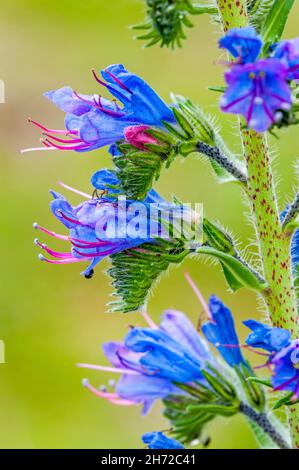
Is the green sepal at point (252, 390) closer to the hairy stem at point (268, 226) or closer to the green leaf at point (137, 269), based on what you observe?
the hairy stem at point (268, 226)

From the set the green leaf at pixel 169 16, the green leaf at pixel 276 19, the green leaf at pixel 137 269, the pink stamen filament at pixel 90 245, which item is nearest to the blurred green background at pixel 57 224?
the green leaf at pixel 137 269

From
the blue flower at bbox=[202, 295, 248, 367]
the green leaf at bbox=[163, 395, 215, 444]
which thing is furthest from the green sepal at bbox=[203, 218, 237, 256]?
the green leaf at bbox=[163, 395, 215, 444]

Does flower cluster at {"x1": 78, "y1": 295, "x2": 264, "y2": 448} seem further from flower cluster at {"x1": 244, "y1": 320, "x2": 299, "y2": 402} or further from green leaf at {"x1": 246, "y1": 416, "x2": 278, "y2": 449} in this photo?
flower cluster at {"x1": 244, "y1": 320, "x2": 299, "y2": 402}

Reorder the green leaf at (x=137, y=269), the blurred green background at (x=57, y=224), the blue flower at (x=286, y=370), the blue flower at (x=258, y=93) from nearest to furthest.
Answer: the blue flower at (x=258, y=93)
the blue flower at (x=286, y=370)
the green leaf at (x=137, y=269)
the blurred green background at (x=57, y=224)

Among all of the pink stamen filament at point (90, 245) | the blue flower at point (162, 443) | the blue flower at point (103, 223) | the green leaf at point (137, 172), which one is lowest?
the blue flower at point (162, 443)

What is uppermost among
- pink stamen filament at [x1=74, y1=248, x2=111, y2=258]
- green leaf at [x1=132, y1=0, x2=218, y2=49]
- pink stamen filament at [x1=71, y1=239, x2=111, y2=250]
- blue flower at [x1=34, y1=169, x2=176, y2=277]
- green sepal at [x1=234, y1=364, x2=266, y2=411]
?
green leaf at [x1=132, y1=0, x2=218, y2=49]
